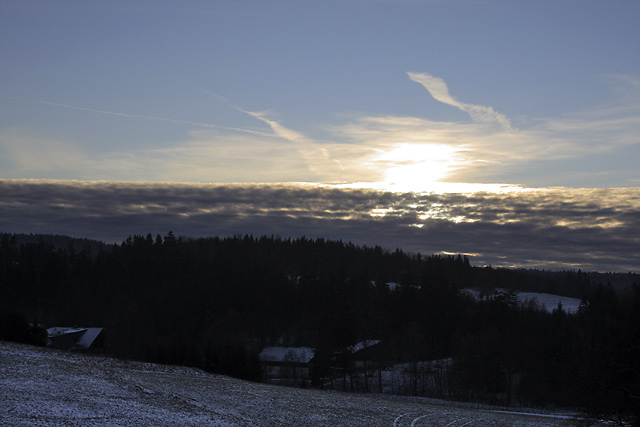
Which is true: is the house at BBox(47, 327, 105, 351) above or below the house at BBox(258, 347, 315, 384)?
above

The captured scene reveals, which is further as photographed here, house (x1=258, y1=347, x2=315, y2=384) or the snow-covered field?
house (x1=258, y1=347, x2=315, y2=384)

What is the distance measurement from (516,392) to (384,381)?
2375 cm

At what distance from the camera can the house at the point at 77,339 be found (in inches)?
4195

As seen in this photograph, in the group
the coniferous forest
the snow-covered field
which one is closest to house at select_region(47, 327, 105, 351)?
the coniferous forest

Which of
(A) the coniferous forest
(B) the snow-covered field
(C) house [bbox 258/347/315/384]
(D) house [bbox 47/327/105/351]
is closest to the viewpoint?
(B) the snow-covered field

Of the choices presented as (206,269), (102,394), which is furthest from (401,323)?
(102,394)

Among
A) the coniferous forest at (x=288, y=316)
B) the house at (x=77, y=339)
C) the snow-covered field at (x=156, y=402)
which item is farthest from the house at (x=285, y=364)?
the snow-covered field at (x=156, y=402)

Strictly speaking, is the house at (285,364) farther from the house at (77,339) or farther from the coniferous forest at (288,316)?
the house at (77,339)

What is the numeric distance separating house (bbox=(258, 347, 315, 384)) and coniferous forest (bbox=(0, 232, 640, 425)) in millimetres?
5045

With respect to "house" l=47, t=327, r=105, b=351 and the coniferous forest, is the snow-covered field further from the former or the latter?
"house" l=47, t=327, r=105, b=351

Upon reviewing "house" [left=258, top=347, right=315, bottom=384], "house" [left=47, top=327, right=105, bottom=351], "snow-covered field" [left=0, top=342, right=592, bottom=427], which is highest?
"snow-covered field" [left=0, top=342, right=592, bottom=427]

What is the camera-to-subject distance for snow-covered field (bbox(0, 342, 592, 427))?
28750 mm

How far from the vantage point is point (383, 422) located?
137ft

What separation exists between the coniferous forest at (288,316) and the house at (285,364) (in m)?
5.05
